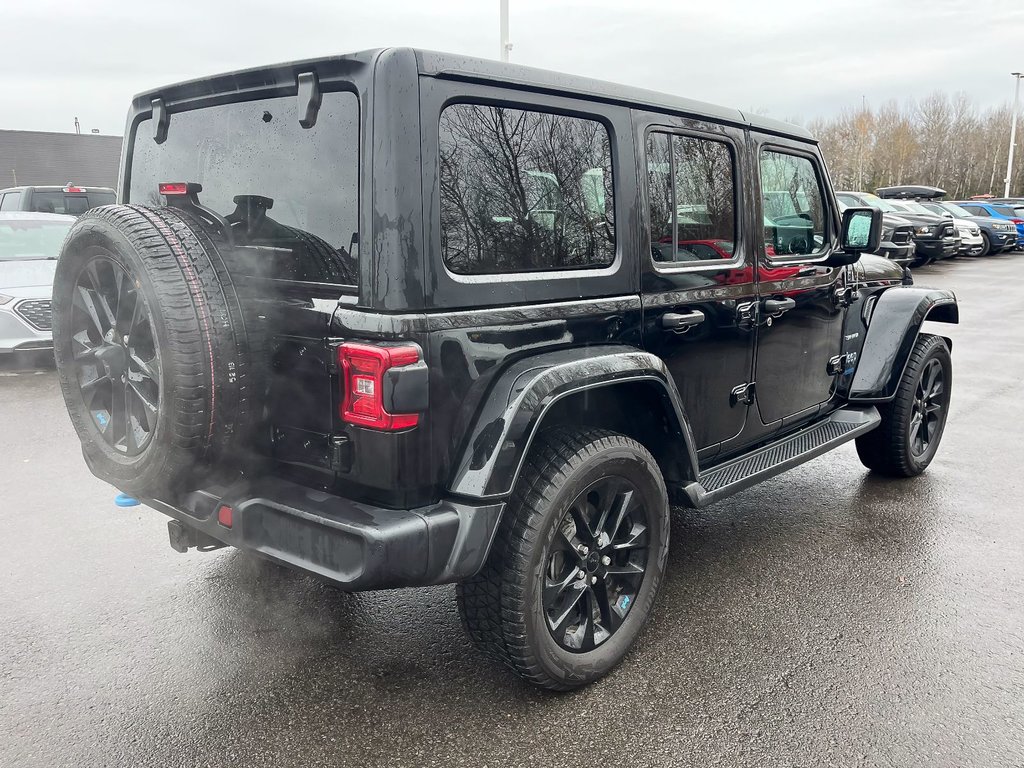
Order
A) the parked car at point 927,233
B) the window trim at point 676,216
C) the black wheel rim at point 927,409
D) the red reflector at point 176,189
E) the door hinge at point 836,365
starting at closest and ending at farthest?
the red reflector at point 176,189 → the window trim at point 676,216 → the door hinge at point 836,365 → the black wheel rim at point 927,409 → the parked car at point 927,233

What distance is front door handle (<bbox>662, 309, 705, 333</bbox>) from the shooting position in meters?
3.02

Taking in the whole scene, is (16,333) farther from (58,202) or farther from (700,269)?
(58,202)

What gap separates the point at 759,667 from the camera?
2.90 metres

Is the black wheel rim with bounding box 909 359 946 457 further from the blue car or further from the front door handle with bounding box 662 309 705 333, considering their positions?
the blue car

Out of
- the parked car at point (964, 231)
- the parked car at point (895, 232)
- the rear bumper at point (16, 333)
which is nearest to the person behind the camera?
the rear bumper at point (16, 333)

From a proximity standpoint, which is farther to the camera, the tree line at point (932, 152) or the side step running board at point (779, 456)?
the tree line at point (932, 152)

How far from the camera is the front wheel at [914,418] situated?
4547 mm

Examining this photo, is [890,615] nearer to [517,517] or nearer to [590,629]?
[590,629]

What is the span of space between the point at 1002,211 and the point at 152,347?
28.5 meters

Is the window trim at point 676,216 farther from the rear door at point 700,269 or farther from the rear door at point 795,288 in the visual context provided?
the rear door at point 795,288

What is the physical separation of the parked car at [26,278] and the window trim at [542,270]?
574 cm

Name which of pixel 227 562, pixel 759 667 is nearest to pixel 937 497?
pixel 759 667

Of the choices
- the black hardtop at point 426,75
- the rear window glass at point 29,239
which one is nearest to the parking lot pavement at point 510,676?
the black hardtop at point 426,75

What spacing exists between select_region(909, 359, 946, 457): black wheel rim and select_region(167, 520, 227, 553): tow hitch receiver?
3821mm
